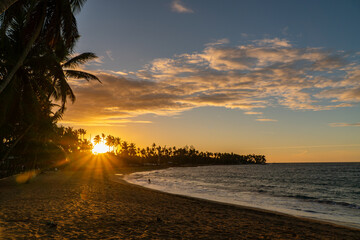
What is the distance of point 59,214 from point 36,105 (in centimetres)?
736

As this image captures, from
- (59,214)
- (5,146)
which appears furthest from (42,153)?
(59,214)

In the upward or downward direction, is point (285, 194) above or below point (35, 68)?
below

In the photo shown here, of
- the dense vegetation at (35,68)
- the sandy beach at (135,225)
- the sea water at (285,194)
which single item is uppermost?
the dense vegetation at (35,68)

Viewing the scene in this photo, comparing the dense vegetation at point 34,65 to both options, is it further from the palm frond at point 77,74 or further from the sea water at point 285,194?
the sea water at point 285,194

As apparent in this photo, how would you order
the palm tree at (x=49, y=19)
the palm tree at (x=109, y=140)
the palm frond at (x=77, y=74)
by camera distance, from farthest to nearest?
the palm tree at (x=109, y=140)
the palm frond at (x=77, y=74)
the palm tree at (x=49, y=19)

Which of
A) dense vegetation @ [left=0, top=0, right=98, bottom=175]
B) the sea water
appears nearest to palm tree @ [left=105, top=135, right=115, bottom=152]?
the sea water

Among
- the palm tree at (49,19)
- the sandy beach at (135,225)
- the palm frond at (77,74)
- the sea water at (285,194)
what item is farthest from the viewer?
the palm frond at (77,74)

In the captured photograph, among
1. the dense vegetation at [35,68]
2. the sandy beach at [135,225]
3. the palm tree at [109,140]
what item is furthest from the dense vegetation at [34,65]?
the palm tree at [109,140]

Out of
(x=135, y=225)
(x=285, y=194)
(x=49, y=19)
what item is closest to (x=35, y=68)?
(x=49, y=19)

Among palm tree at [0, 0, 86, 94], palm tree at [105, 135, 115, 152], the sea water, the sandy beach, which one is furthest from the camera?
palm tree at [105, 135, 115, 152]

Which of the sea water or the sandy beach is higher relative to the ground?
the sandy beach

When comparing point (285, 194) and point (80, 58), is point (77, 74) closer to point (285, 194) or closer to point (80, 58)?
point (80, 58)

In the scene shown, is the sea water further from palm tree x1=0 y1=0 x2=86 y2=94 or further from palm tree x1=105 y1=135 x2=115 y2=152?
palm tree x1=105 y1=135 x2=115 y2=152

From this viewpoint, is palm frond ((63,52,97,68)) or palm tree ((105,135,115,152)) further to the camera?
palm tree ((105,135,115,152))
